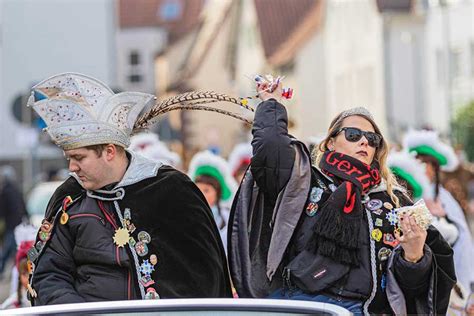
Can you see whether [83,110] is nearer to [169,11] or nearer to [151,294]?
[151,294]

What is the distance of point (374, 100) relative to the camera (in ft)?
157

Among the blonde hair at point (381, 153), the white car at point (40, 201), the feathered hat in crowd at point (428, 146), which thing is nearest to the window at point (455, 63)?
the white car at point (40, 201)

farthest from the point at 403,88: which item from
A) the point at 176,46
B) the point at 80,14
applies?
the point at 176,46

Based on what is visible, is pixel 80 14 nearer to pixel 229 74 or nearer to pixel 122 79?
pixel 229 74

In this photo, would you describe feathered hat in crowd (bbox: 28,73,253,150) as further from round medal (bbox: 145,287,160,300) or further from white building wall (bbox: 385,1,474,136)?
white building wall (bbox: 385,1,474,136)

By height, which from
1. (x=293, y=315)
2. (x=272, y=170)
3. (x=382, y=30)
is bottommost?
(x=293, y=315)

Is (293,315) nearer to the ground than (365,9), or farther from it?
nearer to the ground

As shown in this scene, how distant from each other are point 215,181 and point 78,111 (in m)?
4.46

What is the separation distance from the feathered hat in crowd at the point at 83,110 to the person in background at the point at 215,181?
4.03 metres

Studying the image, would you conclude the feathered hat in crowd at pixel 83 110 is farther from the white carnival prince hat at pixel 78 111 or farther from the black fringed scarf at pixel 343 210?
the black fringed scarf at pixel 343 210

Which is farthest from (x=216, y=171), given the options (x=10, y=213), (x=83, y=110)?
(x=10, y=213)

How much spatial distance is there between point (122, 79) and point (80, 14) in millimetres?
25161

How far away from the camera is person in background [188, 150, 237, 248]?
1092 centimetres

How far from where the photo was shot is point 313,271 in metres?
6.62
